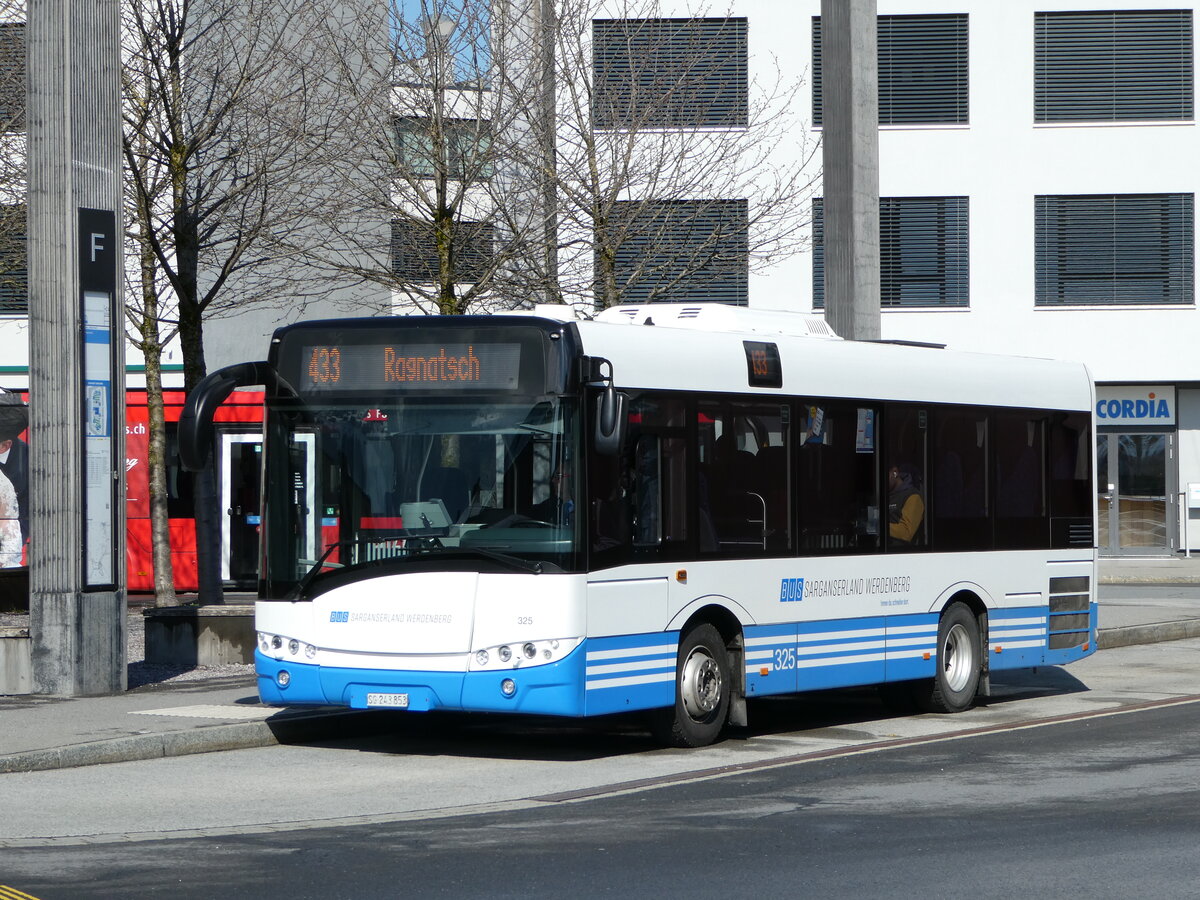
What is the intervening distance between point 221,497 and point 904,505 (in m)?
15.1

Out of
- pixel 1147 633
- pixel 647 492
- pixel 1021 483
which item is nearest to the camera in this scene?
pixel 647 492

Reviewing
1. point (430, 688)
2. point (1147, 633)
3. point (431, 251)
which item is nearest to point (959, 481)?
point (430, 688)

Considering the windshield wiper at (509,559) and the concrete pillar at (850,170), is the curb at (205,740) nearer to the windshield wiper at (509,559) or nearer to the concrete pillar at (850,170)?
the windshield wiper at (509,559)

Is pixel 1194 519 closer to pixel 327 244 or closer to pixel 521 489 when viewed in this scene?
pixel 327 244

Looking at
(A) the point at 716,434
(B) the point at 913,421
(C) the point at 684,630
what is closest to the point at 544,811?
(C) the point at 684,630

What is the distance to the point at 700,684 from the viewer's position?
11.9 metres

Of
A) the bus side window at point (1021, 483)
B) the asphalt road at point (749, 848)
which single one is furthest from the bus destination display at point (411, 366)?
the bus side window at point (1021, 483)

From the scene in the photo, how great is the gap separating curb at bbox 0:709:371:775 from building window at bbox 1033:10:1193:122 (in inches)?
1154

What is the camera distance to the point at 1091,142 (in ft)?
127

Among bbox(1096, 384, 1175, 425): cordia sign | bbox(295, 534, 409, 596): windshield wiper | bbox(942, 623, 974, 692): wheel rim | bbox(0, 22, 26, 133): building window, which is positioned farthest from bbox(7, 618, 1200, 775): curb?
bbox(1096, 384, 1175, 425): cordia sign

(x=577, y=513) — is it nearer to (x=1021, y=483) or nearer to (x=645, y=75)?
(x=1021, y=483)

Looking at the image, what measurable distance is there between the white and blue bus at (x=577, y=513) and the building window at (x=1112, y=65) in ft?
88.0

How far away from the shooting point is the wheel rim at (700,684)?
11.8m

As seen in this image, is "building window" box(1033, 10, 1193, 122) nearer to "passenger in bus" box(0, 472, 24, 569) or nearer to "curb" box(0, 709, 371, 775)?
"passenger in bus" box(0, 472, 24, 569)
